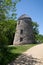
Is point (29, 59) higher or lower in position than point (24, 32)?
lower

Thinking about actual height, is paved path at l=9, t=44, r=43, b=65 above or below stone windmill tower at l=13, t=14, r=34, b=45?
below

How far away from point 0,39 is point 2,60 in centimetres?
320

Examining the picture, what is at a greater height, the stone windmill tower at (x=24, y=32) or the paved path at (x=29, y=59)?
the stone windmill tower at (x=24, y=32)

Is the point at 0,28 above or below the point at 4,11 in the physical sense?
below

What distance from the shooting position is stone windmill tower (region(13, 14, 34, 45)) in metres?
39.8

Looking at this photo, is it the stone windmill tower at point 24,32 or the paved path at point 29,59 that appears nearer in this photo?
the paved path at point 29,59

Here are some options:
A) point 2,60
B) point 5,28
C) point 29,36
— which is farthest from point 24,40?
point 2,60

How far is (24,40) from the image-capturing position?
39.8 m

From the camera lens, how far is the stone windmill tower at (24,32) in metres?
39.8

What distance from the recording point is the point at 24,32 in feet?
132

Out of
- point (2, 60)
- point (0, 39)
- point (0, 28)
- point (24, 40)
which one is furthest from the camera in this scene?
point (24, 40)

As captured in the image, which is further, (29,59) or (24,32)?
(24,32)

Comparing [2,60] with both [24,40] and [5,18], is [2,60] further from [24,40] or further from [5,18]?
[24,40]

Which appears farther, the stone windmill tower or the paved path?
the stone windmill tower
